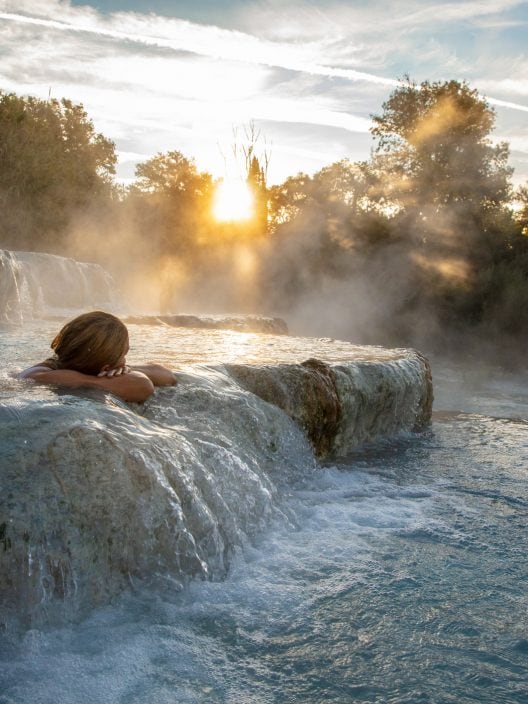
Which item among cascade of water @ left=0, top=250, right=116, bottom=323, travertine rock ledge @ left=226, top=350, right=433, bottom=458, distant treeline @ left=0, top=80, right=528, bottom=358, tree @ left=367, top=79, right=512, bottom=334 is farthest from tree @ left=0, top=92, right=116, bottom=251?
travertine rock ledge @ left=226, top=350, right=433, bottom=458

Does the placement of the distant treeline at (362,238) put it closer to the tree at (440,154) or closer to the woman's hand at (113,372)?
the tree at (440,154)

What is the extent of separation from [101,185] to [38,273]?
17.8 metres

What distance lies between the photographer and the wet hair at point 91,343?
10.4 ft

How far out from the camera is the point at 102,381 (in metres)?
3.24

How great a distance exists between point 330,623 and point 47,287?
11879mm

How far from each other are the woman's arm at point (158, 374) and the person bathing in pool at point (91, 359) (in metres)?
0.33

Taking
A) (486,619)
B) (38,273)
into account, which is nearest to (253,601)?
(486,619)

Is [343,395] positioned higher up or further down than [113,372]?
further down

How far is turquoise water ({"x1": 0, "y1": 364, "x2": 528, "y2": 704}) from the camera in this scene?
210 cm

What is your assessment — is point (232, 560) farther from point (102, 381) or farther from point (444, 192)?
point (444, 192)

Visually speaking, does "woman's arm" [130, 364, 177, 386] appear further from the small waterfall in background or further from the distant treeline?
the distant treeline

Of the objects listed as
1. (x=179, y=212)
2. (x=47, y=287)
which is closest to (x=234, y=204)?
(x=179, y=212)

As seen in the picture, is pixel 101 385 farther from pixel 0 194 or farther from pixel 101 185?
pixel 101 185

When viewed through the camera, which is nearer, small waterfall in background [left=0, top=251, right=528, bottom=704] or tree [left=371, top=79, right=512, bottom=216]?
small waterfall in background [left=0, top=251, right=528, bottom=704]
